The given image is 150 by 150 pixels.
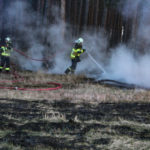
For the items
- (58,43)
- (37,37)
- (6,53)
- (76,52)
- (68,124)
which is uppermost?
(37,37)

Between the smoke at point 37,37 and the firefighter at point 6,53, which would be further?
the smoke at point 37,37

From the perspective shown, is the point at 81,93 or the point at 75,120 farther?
the point at 81,93

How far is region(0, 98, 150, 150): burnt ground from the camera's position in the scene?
3174 millimetres

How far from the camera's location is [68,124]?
154 inches

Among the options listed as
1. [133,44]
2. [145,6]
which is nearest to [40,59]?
[133,44]

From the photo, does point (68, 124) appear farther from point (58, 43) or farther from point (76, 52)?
point (58, 43)

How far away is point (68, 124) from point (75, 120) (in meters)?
0.20

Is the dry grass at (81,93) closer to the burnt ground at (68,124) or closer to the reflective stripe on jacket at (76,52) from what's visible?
the burnt ground at (68,124)

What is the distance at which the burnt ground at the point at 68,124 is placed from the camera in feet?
10.4

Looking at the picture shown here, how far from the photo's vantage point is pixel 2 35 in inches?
446

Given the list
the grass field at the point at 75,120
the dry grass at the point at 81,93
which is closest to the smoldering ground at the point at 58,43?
the dry grass at the point at 81,93

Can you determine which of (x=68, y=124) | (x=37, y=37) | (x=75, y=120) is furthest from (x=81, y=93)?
(x=37, y=37)

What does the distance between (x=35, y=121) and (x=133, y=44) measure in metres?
7.35

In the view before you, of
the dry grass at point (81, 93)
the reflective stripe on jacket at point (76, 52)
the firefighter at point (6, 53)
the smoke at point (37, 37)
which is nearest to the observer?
the dry grass at point (81, 93)
